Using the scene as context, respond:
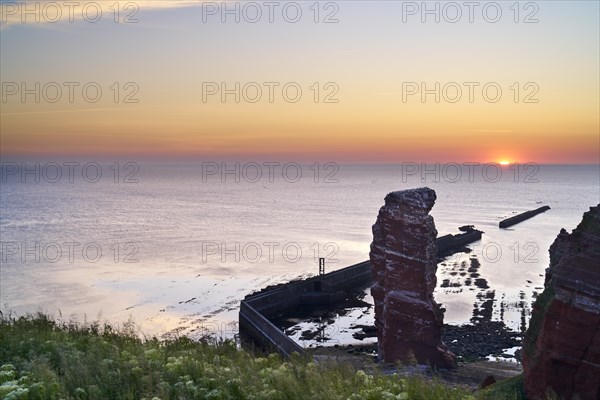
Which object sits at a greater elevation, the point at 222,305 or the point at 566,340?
the point at 566,340

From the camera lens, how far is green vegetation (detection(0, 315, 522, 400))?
9.74 meters

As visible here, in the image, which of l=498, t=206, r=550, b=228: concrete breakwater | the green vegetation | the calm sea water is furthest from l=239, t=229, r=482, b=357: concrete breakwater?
l=498, t=206, r=550, b=228: concrete breakwater

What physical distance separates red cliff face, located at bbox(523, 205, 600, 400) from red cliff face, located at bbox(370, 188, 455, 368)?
1241 cm

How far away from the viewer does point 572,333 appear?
1644 centimetres

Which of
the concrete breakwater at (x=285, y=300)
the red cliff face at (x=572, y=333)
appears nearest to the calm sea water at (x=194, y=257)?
the concrete breakwater at (x=285, y=300)

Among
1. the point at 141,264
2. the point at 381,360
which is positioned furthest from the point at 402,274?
the point at 141,264

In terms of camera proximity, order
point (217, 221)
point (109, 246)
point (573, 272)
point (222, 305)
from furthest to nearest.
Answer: point (217, 221), point (109, 246), point (222, 305), point (573, 272)

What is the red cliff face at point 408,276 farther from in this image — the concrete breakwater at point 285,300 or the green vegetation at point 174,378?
the green vegetation at point 174,378

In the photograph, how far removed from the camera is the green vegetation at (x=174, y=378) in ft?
32.0

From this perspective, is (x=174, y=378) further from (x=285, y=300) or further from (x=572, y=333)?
(x=285, y=300)

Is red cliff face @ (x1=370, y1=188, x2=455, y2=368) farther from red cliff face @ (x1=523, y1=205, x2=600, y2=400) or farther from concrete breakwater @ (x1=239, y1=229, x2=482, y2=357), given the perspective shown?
red cliff face @ (x1=523, y1=205, x2=600, y2=400)

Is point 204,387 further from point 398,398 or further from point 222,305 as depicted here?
point 222,305

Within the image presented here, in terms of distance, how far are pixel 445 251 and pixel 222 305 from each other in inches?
1776

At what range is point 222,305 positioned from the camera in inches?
2025
